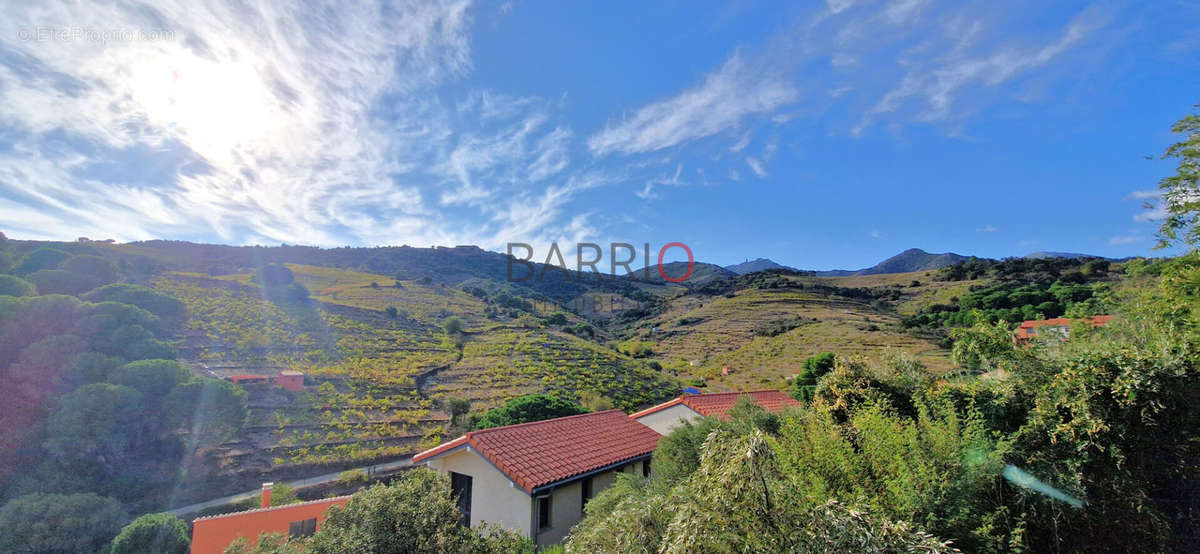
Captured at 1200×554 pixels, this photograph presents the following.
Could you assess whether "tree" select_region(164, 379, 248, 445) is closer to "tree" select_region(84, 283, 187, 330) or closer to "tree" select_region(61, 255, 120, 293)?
"tree" select_region(84, 283, 187, 330)

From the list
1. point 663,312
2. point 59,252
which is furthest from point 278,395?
point 663,312

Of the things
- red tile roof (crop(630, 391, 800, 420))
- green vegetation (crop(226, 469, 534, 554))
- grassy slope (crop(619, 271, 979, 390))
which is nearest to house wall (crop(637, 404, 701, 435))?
red tile roof (crop(630, 391, 800, 420))

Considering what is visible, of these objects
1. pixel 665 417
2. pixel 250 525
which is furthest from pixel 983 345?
pixel 250 525

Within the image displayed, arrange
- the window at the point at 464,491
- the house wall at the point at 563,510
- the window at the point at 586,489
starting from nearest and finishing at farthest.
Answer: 1. the house wall at the point at 563,510
2. the window at the point at 464,491
3. the window at the point at 586,489

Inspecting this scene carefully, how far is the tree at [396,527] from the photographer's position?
4.28 metres

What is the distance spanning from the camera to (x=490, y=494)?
10148 millimetres

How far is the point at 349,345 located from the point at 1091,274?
8377cm

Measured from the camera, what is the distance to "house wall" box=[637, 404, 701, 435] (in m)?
15.0

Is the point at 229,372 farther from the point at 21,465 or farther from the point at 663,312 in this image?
the point at 663,312

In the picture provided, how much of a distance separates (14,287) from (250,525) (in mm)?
27421

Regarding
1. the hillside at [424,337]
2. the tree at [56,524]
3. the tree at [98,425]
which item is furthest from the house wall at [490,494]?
the tree at [98,425]

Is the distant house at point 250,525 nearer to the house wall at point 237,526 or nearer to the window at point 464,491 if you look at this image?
the house wall at point 237,526

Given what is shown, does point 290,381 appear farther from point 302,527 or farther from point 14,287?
point 302,527

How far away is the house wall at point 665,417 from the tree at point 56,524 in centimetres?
1672
